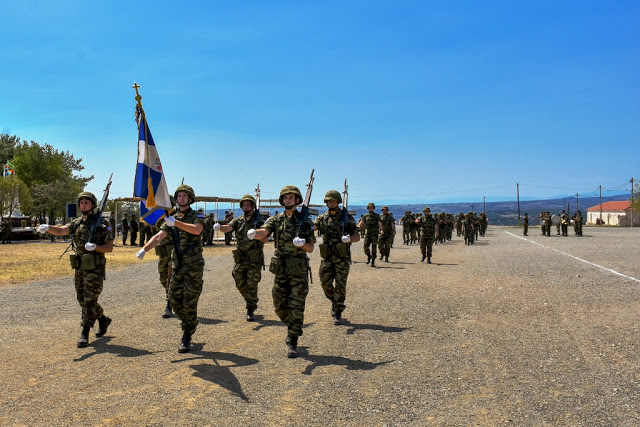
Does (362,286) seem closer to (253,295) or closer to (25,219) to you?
(253,295)

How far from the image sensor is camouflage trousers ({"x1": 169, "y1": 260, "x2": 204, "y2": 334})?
6809 millimetres

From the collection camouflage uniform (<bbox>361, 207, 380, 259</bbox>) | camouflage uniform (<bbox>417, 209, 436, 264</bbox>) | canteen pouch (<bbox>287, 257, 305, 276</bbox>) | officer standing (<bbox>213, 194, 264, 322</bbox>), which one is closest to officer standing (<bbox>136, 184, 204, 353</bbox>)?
canteen pouch (<bbox>287, 257, 305, 276</bbox>)

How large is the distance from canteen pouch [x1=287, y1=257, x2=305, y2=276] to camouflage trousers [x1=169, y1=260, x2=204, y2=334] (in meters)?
1.27

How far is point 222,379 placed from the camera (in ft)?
18.8

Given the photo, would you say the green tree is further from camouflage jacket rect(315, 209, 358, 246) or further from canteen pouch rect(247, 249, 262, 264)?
camouflage jacket rect(315, 209, 358, 246)

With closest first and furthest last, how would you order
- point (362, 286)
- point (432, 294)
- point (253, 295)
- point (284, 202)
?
point (284, 202)
point (253, 295)
point (432, 294)
point (362, 286)

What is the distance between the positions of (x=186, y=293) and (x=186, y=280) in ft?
0.58

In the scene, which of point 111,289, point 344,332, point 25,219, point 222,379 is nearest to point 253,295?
point 344,332

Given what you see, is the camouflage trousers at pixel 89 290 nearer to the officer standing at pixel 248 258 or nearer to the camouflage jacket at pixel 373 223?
the officer standing at pixel 248 258

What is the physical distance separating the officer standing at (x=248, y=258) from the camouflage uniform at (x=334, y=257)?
1.17 meters

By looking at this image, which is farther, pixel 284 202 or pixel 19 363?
pixel 284 202

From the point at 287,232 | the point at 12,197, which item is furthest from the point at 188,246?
the point at 12,197

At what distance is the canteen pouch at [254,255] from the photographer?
30.0ft

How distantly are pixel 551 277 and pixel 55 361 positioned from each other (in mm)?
12710
